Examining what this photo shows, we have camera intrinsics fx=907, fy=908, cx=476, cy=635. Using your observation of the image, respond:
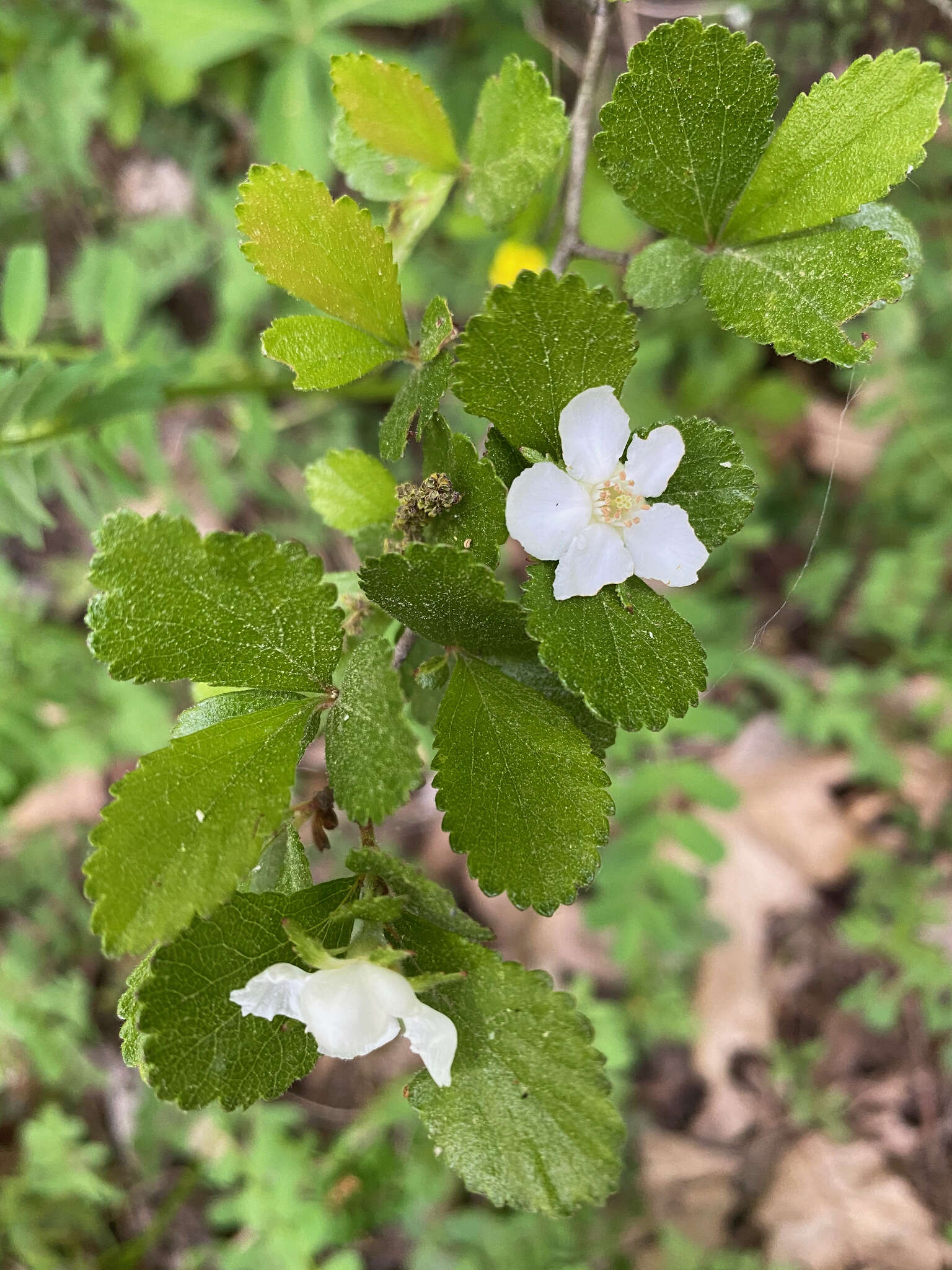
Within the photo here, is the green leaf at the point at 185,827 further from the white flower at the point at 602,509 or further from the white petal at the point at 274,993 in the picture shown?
the white flower at the point at 602,509

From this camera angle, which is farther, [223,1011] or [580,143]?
[580,143]

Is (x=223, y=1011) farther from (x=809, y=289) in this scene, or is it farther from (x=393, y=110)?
(x=393, y=110)

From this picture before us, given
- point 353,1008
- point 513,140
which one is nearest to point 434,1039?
point 353,1008

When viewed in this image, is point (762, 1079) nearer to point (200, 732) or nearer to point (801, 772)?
point (801, 772)

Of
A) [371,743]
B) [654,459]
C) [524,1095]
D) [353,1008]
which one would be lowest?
[524,1095]

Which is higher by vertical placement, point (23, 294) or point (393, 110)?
point (393, 110)

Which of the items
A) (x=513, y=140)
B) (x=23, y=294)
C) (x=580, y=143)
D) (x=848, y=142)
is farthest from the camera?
(x=23, y=294)
